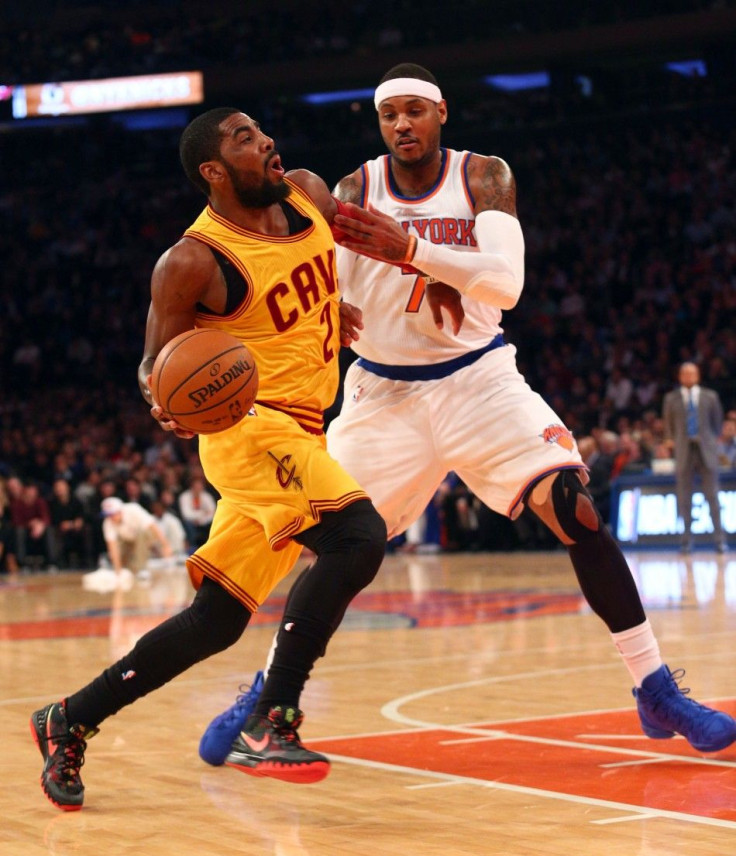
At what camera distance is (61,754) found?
4379mm

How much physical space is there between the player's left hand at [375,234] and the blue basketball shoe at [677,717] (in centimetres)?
175

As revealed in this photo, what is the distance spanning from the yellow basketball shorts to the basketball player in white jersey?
28.4 inches

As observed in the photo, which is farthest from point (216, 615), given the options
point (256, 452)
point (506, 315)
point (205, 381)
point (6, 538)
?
point (506, 315)

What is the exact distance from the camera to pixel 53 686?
7215 mm

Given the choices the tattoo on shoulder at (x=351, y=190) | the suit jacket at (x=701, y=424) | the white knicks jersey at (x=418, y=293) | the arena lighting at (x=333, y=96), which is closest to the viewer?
the white knicks jersey at (x=418, y=293)

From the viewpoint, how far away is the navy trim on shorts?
17.3ft

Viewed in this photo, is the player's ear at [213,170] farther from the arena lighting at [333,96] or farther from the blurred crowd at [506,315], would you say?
the arena lighting at [333,96]

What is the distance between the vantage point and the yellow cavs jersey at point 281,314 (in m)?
4.36

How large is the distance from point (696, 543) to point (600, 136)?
12229 millimetres

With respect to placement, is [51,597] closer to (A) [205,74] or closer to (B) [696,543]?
(B) [696,543]

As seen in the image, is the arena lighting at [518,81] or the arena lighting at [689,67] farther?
the arena lighting at [518,81]

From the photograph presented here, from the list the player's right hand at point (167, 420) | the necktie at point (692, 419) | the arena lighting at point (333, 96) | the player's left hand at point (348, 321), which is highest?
the arena lighting at point (333, 96)

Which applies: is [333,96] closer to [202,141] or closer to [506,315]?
[506,315]

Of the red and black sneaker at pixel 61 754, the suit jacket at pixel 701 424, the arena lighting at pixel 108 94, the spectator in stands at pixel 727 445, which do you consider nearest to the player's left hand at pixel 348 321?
the red and black sneaker at pixel 61 754
